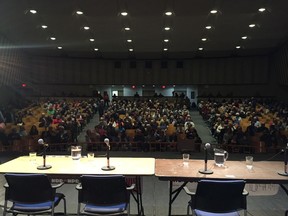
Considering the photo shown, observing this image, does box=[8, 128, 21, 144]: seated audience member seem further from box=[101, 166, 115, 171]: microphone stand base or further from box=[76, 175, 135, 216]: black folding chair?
box=[76, 175, 135, 216]: black folding chair

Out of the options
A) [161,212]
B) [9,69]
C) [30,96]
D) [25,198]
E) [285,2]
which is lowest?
[161,212]

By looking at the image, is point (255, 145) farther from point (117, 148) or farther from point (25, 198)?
point (25, 198)

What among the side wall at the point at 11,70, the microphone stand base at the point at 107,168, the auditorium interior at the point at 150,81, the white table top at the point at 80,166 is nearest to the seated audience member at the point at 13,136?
the auditorium interior at the point at 150,81

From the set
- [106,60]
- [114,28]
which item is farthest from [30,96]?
[114,28]

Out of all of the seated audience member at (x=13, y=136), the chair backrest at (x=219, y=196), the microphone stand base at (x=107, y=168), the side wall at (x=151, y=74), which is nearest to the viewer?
the chair backrest at (x=219, y=196)

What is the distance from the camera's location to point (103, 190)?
3.53 metres

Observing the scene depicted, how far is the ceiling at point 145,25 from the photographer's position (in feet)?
40.4

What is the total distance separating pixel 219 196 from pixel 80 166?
6.84 ft

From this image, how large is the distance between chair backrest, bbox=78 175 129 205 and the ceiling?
9.92 meters

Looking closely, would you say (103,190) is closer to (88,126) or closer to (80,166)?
(80,166)

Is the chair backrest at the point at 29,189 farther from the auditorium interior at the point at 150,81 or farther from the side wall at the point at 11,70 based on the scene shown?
the side wall at the point at 11,70

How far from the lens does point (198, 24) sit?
15344 mm

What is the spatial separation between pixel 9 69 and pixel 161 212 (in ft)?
64.9

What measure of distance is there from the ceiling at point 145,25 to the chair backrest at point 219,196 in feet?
32.8
